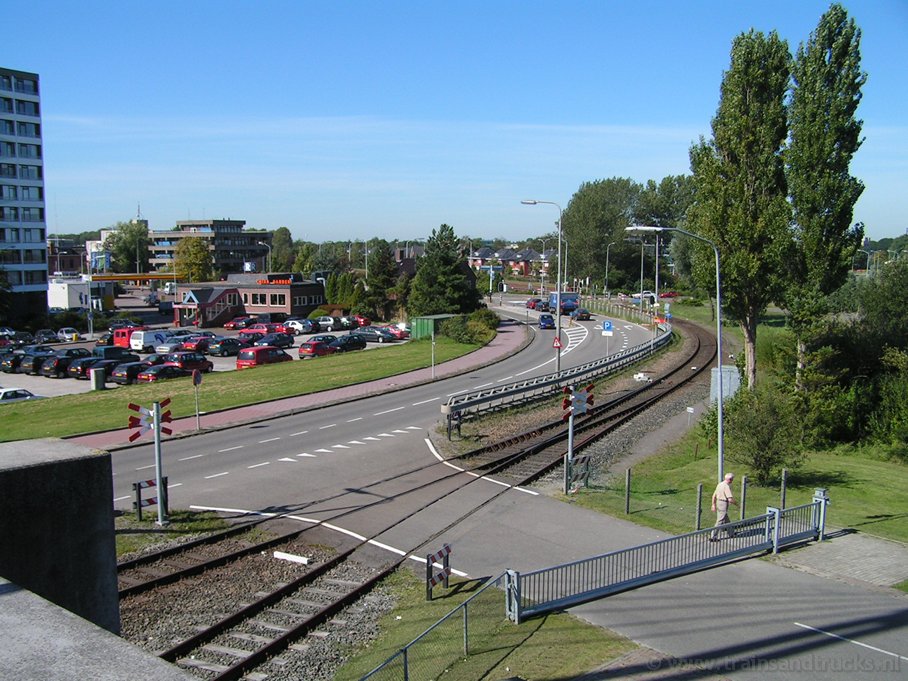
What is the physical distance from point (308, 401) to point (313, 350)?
53.7 feet

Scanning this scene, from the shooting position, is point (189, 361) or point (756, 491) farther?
point (189, 361)

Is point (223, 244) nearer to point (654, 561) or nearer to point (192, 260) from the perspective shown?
point (192, 260)

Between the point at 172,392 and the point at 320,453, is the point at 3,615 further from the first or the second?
the point at 172,392

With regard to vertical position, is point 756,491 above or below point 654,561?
below

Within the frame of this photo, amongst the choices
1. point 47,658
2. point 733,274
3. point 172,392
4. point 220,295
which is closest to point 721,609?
point 47,658

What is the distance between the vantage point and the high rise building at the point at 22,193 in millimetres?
74312

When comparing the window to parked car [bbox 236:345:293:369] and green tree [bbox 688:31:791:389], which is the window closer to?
parked car [bbox 236:345:293:369]

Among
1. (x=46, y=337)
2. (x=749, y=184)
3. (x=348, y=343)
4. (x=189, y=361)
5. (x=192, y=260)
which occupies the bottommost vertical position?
(x=46, y=337)

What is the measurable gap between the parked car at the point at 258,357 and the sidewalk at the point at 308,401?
10085 millimetres

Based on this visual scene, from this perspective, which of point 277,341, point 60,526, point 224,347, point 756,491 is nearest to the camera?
point 60,526

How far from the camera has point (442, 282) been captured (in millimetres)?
63469

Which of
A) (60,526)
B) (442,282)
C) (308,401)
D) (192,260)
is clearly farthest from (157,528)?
(192,260)

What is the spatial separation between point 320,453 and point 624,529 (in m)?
10.9

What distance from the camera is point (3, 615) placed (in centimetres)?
571
